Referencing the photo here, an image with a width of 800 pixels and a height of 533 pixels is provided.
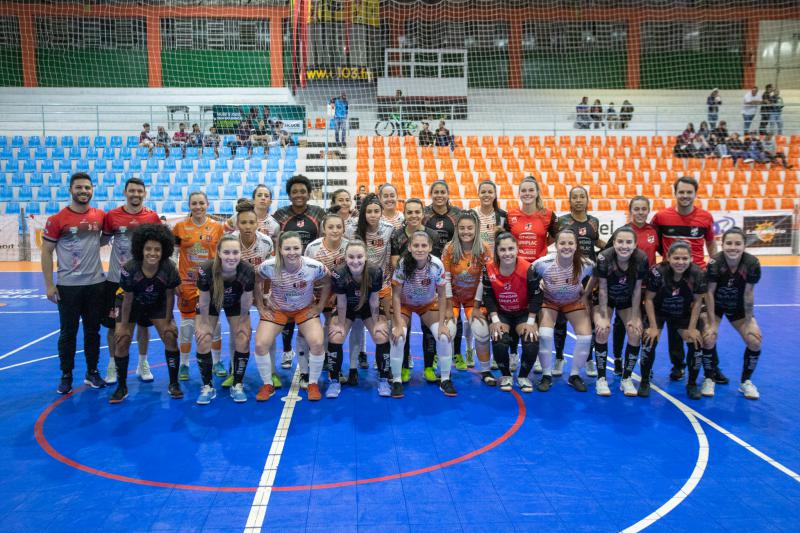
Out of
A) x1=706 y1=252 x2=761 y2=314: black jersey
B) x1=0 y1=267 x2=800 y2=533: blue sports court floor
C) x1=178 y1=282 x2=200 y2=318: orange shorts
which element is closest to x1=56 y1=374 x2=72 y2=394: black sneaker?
x1=0 y1=267 x2=800 y2=533: blue sports court floor

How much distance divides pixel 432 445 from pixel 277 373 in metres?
2.56

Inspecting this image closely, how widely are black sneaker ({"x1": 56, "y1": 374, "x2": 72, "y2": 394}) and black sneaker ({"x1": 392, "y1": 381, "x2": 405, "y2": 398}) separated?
3297 mm

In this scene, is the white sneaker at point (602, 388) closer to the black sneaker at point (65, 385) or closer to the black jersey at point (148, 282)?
the black jersey at point (148, 282)

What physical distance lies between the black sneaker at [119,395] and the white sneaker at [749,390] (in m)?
6.14

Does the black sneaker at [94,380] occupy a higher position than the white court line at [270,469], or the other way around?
the black sneaker at [94,380]

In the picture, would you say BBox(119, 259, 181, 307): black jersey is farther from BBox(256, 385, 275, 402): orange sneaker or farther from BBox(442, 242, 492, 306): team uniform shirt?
BBox(442, 242, 492, 306): team uniform shirt

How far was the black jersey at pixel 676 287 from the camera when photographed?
238 inches

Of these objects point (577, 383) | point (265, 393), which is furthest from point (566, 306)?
point (265, 393)

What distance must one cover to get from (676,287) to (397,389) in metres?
2.98

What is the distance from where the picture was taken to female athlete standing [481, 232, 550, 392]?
20.2 ft

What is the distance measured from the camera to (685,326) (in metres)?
6.20

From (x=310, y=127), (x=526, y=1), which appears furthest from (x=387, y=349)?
(x=526, y=1)

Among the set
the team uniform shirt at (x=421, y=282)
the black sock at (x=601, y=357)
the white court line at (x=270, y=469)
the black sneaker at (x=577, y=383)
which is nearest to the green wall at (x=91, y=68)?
the team uniform shirt at (x=421, y=282)

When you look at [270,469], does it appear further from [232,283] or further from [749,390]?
[749,390]
